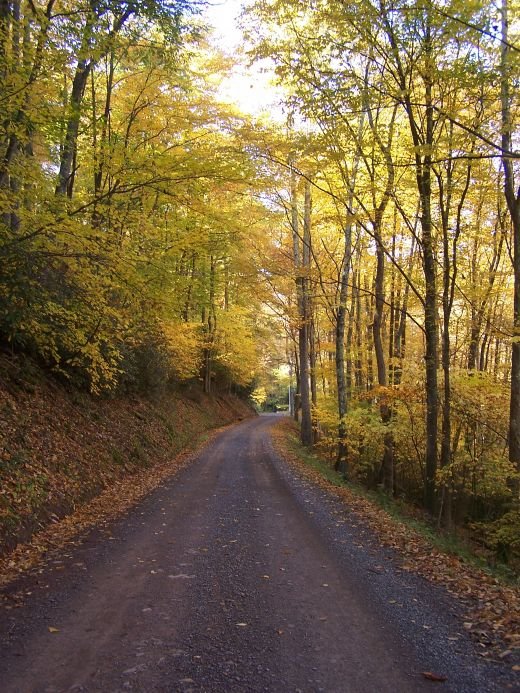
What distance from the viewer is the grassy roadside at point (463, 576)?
12.6ft

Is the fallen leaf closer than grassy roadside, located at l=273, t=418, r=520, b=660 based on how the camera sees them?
Yes

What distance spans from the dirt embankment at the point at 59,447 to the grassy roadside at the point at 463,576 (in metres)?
4.97

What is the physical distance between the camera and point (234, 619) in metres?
4.14

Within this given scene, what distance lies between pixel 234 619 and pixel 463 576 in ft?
9.28

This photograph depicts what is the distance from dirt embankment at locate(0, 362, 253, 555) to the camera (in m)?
6.95

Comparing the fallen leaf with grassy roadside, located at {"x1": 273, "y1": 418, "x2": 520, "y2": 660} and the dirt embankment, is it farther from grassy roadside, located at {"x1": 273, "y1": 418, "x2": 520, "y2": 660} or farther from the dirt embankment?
the dirt embankment

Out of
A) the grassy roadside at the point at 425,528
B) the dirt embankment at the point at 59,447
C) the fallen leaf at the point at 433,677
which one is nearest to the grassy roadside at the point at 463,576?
the grassy roadside at the point at 425,528

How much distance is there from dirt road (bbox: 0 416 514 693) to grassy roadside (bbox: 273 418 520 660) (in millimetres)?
188

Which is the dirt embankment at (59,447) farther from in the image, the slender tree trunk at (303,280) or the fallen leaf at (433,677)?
the slender tree trunk at (303,280)

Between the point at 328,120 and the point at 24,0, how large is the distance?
753 cm

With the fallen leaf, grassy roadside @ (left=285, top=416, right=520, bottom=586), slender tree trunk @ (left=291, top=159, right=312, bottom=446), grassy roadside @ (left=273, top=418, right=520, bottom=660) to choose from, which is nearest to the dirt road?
the fallen leaf

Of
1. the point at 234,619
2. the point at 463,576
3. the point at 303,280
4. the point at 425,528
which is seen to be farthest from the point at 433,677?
the point at 303,280

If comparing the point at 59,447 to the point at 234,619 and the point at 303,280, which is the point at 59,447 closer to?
the point at 234,619

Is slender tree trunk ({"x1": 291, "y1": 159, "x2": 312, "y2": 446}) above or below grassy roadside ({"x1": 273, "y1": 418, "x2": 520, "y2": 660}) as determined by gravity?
above
